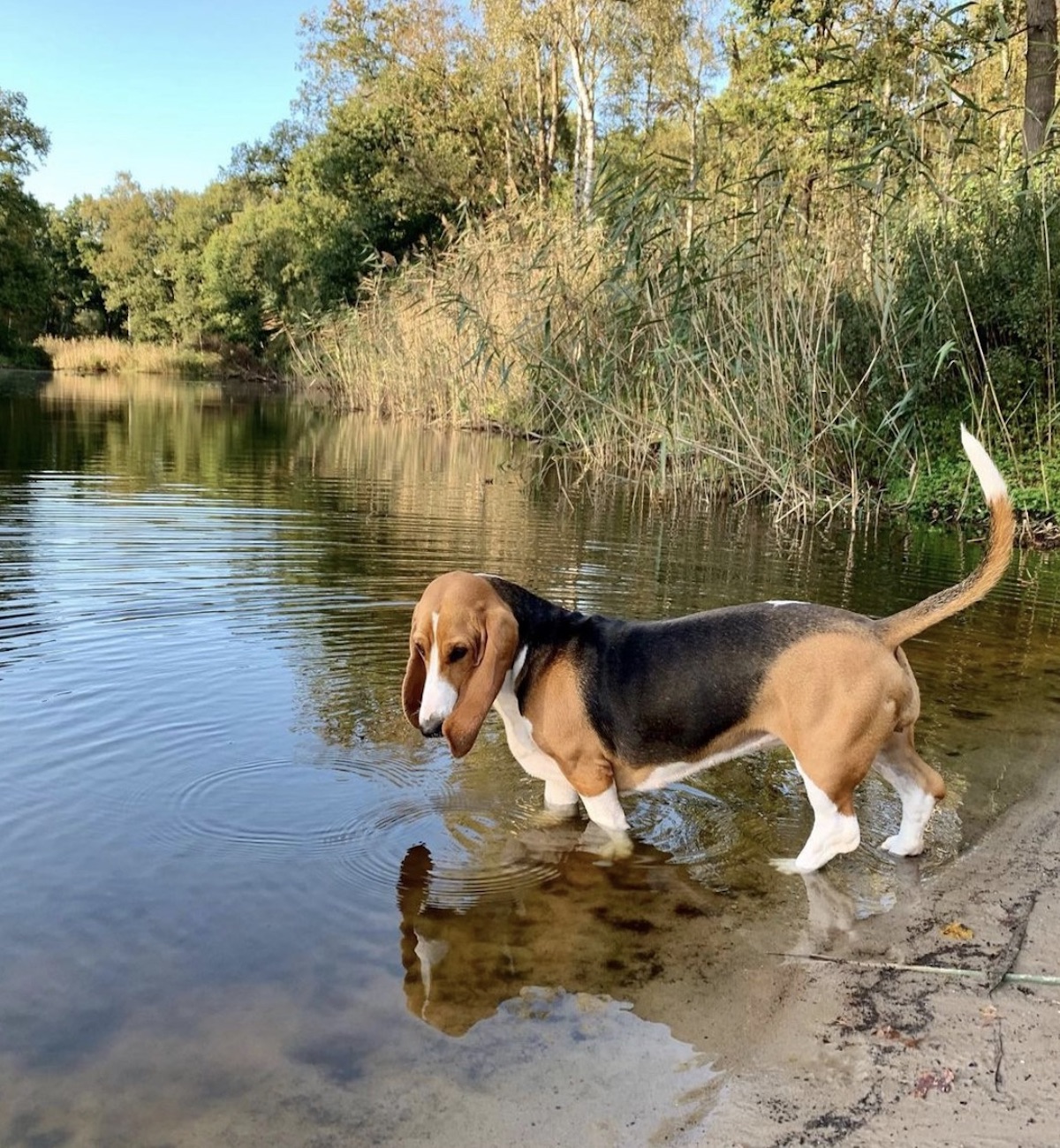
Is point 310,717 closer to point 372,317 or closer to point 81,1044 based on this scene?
point 81,1044

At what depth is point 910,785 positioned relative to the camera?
450 centimetres

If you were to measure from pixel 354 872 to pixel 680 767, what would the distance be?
150 centimetres

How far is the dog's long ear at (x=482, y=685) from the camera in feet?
14.2

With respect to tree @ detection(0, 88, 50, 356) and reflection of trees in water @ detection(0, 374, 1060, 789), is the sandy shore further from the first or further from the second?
tree @ detection(0, 88, 50, 356)

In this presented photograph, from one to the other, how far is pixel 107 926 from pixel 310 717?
2.46 m

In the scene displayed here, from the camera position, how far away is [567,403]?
50.8ft

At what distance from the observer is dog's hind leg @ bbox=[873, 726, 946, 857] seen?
446cm

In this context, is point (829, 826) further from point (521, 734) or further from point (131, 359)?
point (131, 359)

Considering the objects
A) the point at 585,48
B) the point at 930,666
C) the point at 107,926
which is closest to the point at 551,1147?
the point at 107,926

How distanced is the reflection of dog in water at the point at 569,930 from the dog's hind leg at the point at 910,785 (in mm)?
481

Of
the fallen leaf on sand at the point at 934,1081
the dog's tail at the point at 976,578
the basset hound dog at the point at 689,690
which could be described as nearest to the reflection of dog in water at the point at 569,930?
the basset hound dog at the point at 689,690

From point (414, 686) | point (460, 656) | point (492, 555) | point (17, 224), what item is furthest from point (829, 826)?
point (17, 224)

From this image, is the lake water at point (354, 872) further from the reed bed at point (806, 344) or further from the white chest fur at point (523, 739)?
the reed bed at point (806, 344)

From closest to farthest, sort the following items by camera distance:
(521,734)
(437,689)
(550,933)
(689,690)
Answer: (550,933) < (437,689) < (689,690) < (521,734)
